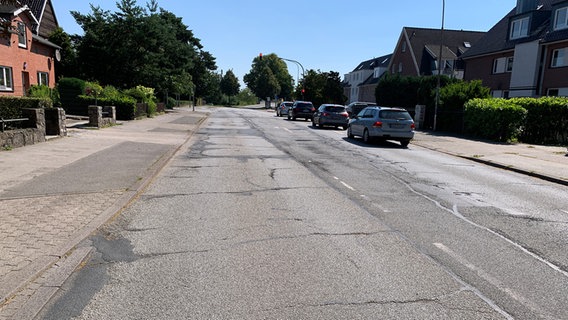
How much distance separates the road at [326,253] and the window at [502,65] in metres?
31.6

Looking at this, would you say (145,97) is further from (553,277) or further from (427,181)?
(553,277)

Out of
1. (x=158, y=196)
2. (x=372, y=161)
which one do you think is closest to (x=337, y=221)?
(x=158, y=196)

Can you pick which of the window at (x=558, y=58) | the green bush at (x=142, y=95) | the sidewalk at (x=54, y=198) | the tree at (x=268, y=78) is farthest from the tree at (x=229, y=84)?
the sidewalk at (x=54, y=198)

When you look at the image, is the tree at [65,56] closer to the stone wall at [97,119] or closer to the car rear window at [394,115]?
the stone wall at [97,119]

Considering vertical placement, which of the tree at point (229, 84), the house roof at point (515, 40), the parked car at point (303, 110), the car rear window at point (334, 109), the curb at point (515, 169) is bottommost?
the curb at point (515, 169)

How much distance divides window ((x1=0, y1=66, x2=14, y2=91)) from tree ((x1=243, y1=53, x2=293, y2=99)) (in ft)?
211

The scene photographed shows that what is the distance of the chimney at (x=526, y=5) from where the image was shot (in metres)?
36.9

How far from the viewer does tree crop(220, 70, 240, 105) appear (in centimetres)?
11218

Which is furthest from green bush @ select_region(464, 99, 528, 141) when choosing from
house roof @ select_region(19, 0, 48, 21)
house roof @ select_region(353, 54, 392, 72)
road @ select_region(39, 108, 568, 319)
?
house roof @ select_region(353, 54, 392, 72)

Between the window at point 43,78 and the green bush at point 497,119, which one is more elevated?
the window at point 43,78

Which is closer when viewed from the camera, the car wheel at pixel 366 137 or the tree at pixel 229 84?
the car wheel at pixel 366 137

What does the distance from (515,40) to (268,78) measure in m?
71.9

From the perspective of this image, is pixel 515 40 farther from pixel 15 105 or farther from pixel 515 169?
pixel 15 105

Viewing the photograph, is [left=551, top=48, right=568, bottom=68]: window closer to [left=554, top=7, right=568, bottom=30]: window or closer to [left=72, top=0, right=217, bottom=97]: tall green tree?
[left=554, top=7, right=568, bottom=30]: window
